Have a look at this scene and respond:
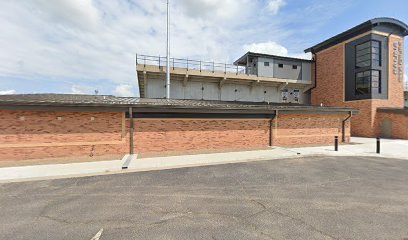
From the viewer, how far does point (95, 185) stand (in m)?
6.94

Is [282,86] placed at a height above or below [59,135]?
above

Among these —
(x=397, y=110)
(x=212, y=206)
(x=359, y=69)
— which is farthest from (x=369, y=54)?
(x=212, y=206)

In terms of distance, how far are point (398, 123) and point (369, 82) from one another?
16.5 ft

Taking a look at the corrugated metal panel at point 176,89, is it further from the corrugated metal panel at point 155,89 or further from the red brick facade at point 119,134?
the red brick facade at point 119,134

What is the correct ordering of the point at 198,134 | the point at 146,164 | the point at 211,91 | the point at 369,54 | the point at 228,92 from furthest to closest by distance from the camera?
the point at 228,92, the point at 211,91, the point at 369,54, the point at 198,134, the point at 146,164

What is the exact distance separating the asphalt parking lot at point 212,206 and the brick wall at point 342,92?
17027 mm

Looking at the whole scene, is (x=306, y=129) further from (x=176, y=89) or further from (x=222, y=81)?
(x=176, y=89)

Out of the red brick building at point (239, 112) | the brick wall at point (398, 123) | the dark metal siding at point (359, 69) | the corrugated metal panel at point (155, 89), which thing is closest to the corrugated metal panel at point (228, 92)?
the red brick building at point (239, 112)

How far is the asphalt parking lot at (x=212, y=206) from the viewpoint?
163 inches

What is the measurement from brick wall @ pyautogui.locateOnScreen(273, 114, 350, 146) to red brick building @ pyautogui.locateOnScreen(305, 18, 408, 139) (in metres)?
7.45

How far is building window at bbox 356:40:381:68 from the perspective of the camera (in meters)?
21.7

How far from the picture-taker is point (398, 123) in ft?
68.5

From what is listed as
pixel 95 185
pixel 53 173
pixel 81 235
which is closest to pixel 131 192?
pixel 95 185

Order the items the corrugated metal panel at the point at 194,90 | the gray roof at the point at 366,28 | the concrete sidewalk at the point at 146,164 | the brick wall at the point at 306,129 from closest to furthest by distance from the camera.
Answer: the concrete sidewalk at the point at 146,164
the brick wall at the point at 306,129
the gray roof at the point at 366,28
the corrugated metal panel at the point at 194,90
